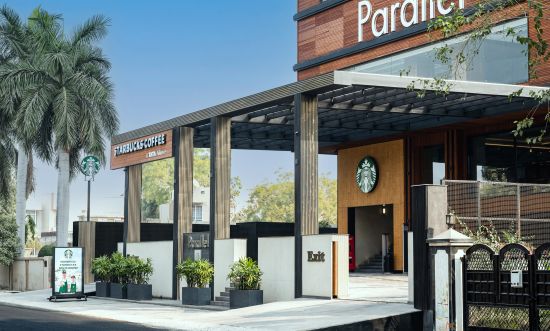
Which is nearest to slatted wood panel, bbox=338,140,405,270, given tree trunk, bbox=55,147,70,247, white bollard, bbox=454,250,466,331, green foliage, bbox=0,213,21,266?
tree trunk, bbox=55,147,70,247

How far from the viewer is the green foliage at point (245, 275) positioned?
2891 centimetres

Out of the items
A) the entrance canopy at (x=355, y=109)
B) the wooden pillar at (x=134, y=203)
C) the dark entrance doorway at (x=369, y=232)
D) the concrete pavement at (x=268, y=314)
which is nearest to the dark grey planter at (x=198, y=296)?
the concrete pavement at (x=268, y=314)

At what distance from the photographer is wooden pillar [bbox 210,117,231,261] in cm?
3216

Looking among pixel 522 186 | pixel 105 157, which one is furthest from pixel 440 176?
pixel 105 157

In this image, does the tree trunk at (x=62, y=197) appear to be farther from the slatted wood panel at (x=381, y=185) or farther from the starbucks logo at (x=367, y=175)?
the starbucks logo at (x=367, y=175)

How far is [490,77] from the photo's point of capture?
32.1 m

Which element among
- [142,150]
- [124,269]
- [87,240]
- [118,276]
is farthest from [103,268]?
[87,240]

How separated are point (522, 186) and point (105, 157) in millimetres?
29782

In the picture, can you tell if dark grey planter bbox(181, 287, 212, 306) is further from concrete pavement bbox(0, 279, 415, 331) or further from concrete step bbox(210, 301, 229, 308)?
concrete pavement bbox(0, 279, 415, 331)

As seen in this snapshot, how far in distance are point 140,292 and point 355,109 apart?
11.2 meters

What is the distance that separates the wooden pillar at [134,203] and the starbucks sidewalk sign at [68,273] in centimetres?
342

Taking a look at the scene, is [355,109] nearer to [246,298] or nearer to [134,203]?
[246,298]

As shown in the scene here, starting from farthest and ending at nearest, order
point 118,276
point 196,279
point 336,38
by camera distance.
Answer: point 336,38 < point 118,276 < point 196,279

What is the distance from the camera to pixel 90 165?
4828cm
